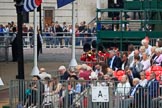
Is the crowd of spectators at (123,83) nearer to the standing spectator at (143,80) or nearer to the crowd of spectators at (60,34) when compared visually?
the standing spectator at (143,80)

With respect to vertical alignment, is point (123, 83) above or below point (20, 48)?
below

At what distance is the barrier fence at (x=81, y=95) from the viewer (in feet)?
57.7

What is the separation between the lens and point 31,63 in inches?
1497

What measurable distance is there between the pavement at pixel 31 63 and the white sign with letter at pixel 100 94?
6.46m

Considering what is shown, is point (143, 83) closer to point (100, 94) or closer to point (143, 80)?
point (143, 80)

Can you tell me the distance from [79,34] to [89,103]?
31.8 meters

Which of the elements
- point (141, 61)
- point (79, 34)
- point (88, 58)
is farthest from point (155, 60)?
point (79, 34)

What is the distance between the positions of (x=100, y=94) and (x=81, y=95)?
83 centimetres

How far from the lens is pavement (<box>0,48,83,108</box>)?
27195 mm

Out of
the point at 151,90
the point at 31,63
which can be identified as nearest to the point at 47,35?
the point at 31,63

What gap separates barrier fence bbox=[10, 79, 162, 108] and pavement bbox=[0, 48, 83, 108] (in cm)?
391

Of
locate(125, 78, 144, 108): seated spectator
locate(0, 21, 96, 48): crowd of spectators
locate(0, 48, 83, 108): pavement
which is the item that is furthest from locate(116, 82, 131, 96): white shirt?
locate(0, 21, 96, 48): crowd of spectators

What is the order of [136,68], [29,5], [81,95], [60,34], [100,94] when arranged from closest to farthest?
[100,94] < [81,95] < [136,68] < [29,5] < [60,34]

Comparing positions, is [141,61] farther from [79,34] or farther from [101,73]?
[79,34]
